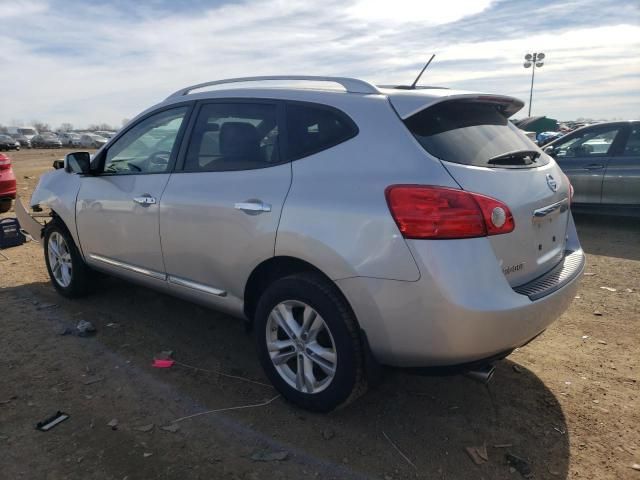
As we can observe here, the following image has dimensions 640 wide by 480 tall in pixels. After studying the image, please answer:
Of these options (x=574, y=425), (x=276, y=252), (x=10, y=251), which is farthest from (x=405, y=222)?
(x=10, y=251)

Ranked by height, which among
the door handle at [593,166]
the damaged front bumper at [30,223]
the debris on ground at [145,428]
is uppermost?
the damaged front bumper at [30,223]

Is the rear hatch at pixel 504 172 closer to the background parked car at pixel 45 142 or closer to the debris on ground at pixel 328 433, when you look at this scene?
the debris on ground at pixel 328 433

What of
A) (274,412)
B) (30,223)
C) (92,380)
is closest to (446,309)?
(274,412)

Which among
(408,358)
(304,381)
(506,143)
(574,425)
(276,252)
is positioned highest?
(506,143)

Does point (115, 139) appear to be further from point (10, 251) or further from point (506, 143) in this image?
point (10, 251)

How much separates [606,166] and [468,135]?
6.11m

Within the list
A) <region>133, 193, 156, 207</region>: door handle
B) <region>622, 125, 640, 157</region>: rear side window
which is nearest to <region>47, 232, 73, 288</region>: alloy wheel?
<region>133, 193, 156, 207</region>: door handle

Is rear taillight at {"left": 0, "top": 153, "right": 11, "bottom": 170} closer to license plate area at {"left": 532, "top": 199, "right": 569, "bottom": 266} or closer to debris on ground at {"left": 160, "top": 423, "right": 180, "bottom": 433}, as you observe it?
debris on ground at {"left": 160, "top": 423, "right": 180, "bottom": 433}

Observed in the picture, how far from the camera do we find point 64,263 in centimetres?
501

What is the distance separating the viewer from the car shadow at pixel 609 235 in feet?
21.9

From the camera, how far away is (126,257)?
4.16 metres

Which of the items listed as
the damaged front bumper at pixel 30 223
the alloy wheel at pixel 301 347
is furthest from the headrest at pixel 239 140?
the damaged front bumper at pixel 30 223

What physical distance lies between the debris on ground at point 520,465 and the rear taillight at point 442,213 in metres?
1.14

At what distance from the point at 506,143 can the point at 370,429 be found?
5.82ft
